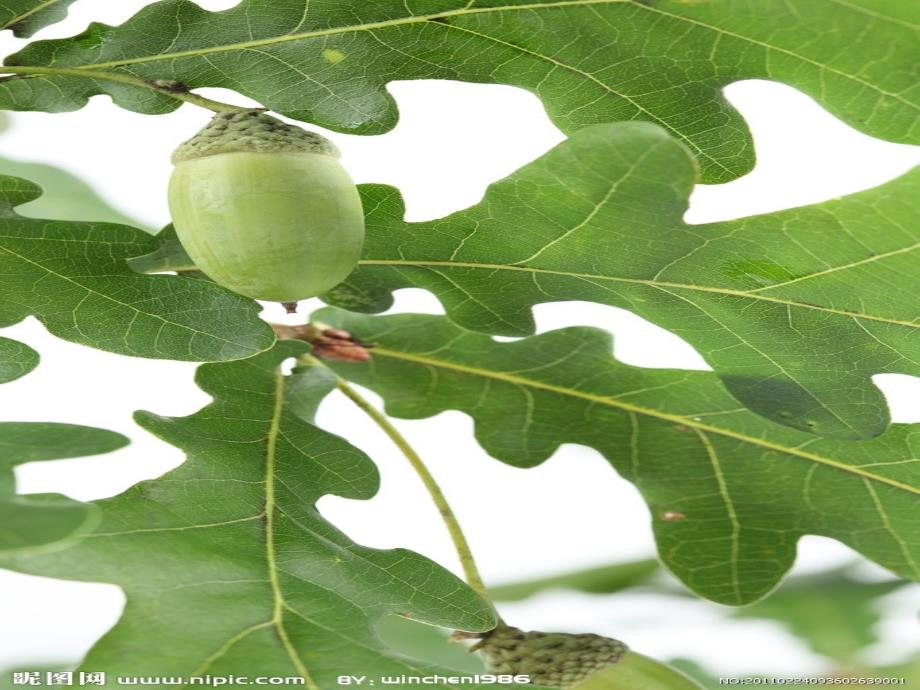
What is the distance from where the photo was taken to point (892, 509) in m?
1.68

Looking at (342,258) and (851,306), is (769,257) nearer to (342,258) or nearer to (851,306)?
(851,306)

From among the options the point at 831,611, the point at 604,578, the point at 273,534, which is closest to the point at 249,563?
the point at 273,534

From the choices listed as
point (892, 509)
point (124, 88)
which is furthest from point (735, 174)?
point (124, 88)

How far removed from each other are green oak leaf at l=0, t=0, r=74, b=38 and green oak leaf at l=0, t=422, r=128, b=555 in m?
0.45

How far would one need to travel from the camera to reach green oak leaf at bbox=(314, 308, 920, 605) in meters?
1.69

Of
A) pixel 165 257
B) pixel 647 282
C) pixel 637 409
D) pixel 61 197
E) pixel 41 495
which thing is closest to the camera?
pixel 41 495

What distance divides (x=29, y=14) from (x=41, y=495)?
21.8 inches

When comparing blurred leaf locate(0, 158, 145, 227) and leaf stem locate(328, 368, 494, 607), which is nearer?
leaf stem locate(328, 368, 494, 607)

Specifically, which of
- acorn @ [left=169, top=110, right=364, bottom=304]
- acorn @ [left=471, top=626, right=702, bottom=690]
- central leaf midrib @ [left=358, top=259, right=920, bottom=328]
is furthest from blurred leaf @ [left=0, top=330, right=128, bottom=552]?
acorn @ [left=471, top=626, right=702, bottom=690]

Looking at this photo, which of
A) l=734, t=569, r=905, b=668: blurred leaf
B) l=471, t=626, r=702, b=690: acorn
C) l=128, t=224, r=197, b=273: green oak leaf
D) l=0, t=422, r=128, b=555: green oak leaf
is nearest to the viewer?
l=0, t=422, r=128, b=555: green oak leaf

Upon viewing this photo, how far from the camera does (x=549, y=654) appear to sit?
1710 mm

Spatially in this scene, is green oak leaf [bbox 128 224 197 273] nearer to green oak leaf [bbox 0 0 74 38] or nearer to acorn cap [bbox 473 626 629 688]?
green oak leaf [bbox 0 0 74 38]

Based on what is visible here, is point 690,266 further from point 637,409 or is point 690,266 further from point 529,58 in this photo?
point 637,409

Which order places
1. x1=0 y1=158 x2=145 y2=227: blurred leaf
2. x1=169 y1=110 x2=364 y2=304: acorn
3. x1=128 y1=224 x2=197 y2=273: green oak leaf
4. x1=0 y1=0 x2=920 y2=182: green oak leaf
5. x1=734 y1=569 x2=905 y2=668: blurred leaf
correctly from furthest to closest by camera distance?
x1=734 y1=569 x2=905 y2=668: blurred leaf, x1=0 y1=158 x2=145 y2=227: blurred leaf, x1=128 y1=224 x2=197 y2=273: green oak leaf, x1=169 y1=110 x2=364 y2=304: acorn, x1=0 y1=0 x2=920 y2=182: green oak leaf
